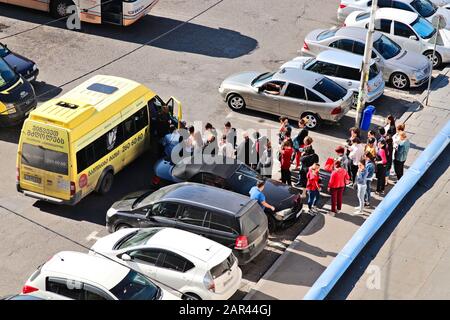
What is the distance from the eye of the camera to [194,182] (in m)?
18.4

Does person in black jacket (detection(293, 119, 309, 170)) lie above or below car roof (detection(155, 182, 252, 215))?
below

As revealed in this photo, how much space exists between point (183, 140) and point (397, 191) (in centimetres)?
872

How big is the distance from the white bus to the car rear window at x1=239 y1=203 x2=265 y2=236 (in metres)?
13.2

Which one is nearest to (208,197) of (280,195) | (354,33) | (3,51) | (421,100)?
(280,195)

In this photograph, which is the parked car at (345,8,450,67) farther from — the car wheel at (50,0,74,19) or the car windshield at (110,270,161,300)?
the car windshield at (110,270,161,300)

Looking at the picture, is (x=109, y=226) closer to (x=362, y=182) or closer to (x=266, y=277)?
(x=266, y=277)

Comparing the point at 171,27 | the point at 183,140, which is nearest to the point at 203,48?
the point at 171,27

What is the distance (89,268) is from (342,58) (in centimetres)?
1260

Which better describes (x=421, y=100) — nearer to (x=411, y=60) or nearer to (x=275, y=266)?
(x=411, y=60)

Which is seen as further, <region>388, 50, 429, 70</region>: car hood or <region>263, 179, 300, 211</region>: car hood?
<region>388, 50, 429, 70</region>: car hood

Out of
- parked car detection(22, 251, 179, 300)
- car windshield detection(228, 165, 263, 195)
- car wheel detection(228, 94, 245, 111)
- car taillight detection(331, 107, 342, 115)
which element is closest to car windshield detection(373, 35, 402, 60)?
car taillight detection(331, 107, 342, 115)

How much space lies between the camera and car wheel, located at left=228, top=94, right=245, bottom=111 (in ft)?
76.4

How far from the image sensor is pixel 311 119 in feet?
74.1

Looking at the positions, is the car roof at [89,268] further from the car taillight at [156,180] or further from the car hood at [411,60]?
the car hood at [411,60]
